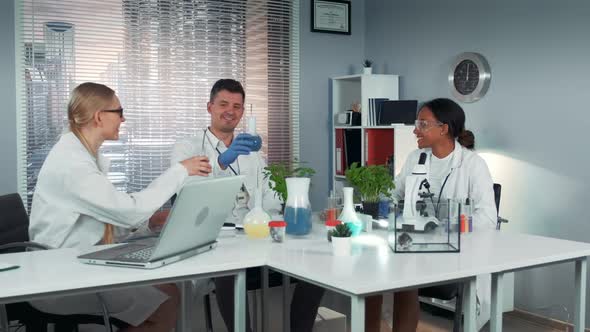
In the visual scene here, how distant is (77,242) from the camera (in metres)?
2.49

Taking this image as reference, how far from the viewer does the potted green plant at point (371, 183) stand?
112 inches

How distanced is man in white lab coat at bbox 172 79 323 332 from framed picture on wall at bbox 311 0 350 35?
1.94 metres

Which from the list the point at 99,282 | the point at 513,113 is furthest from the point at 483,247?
the point at 513,113

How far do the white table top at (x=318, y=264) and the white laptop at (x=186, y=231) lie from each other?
3 centimetres

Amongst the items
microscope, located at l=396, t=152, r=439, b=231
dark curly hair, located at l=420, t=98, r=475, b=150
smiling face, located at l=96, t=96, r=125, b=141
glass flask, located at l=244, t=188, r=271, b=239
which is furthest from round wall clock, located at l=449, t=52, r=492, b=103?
smiling face, located at l=96, t=96, r=125, b=141

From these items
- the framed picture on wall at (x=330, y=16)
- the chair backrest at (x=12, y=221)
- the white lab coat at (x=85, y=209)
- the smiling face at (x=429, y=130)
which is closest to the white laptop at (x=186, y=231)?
the white lab coat at (x=85, y=209)

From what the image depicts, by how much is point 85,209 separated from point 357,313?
112 centimetres

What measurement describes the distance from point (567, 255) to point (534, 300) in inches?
67.7

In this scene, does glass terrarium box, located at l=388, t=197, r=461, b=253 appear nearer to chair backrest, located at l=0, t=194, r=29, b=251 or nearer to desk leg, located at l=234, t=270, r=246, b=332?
desk leg, located at l=234, t=270, r=246, b=332

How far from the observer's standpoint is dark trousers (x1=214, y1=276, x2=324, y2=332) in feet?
10.0

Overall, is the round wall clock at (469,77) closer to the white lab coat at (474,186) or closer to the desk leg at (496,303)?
the white lab coat at (474,186)

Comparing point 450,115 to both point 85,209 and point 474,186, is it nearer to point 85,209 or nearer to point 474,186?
point 474,186

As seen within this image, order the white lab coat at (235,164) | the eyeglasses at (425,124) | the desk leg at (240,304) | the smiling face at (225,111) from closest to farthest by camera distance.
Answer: the desk leg at (240,304) < the eyeglasses at (425,124) < the white lab coat at (235,164) < the smiling face at (225,111)

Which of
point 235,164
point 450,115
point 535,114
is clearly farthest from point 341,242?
point 535,114
